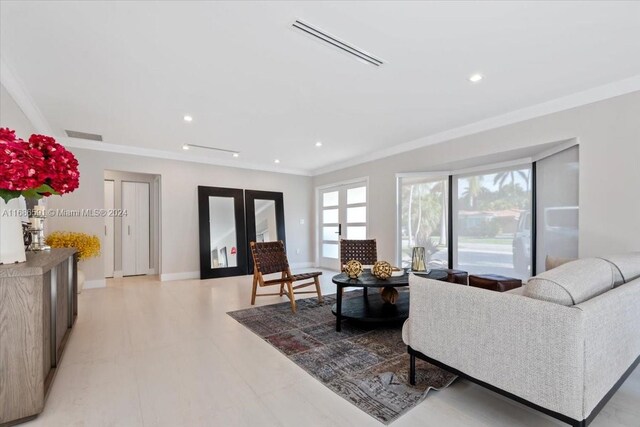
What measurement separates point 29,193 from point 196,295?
9.81ft

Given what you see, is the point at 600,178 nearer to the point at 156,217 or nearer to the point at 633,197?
the point at 633,197

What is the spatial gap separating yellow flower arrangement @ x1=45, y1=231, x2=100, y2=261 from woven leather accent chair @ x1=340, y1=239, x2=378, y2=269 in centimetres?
384

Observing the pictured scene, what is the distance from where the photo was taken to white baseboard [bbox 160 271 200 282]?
5.56 m

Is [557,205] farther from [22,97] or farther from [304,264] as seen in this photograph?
[22,97]

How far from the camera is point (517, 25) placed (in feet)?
6.73

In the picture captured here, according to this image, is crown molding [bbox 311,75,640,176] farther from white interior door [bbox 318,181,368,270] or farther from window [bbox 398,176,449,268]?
white interior door [bbox 318,181,368,270]

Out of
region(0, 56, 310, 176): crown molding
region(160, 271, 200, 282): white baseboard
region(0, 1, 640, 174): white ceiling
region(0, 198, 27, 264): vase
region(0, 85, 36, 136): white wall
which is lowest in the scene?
region(160, 271, 200, 282): white baseboard

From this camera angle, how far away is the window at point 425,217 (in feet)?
16.4

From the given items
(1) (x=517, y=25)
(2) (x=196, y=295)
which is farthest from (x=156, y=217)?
(1) (x=517, y=25)

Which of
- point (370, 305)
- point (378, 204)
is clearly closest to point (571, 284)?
point (370, 305)

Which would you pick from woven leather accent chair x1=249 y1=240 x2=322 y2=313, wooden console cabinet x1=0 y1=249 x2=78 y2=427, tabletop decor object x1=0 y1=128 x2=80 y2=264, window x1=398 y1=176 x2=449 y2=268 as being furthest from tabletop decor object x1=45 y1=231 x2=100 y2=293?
window x1=398 y1=176 x2=449 y2=268

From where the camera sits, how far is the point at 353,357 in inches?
93.1

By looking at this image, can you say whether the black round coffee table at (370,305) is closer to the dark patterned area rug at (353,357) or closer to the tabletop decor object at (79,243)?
the dark patterned area rug at (353,357)

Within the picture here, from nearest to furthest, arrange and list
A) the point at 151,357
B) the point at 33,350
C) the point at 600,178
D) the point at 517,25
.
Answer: the point at 33,350, the point at 517,25, the point at 151,357, the point at 600,178
